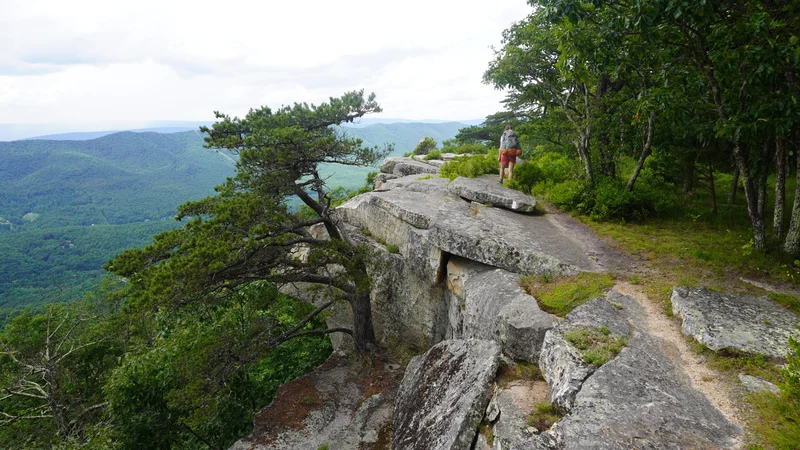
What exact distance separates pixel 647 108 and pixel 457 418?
9010mm

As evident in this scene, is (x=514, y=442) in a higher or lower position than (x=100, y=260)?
higher

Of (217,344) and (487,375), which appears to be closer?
(487,375)

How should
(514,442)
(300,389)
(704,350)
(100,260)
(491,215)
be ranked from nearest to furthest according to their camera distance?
(514,442) < (704,350) < (491,215) < (300,389) < (100,260)

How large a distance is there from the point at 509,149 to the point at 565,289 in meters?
8.19

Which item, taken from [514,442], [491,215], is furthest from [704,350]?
[491,215]

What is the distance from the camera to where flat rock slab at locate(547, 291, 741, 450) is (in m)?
5.17

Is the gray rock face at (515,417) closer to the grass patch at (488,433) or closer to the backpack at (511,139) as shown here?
the grass patch at (488,433)

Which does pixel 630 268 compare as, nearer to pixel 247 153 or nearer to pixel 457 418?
pixel 457 418

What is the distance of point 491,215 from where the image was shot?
542 inches

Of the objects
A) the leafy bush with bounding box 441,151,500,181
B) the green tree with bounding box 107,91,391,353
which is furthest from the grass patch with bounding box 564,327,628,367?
the leafy bush with bounding box 441,151,500,181

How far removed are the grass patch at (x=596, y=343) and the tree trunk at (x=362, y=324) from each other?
907cm

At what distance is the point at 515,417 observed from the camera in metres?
6.83

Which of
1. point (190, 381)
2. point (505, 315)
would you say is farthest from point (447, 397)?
point (190, 381)

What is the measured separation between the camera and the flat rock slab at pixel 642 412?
5.17m
